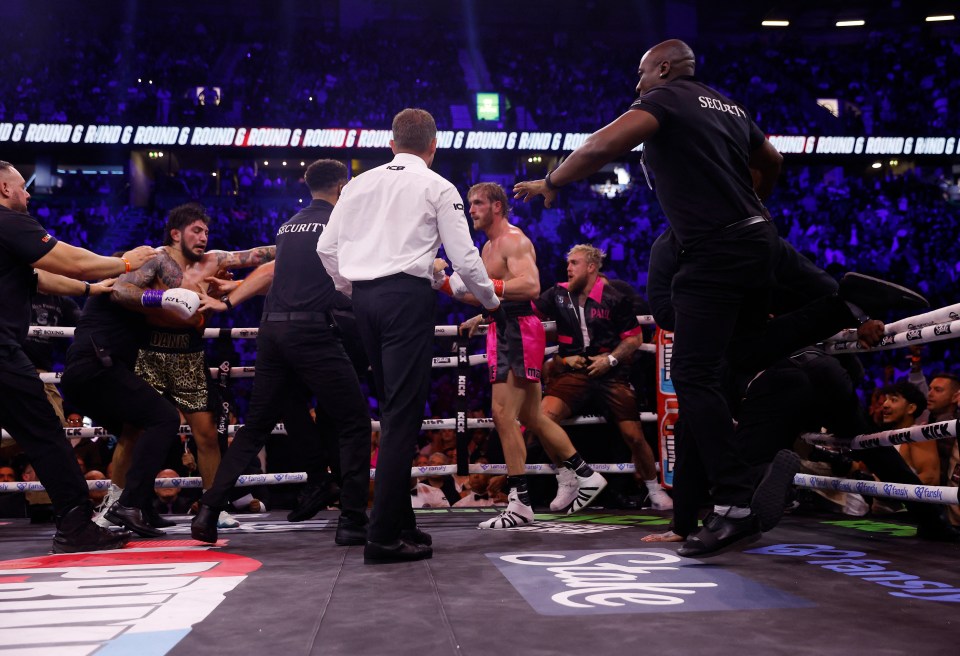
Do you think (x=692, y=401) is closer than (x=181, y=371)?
Yes

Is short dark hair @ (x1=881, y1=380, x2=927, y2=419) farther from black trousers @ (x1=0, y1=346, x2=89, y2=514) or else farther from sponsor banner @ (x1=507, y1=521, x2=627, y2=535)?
black trousers @ (x1=0, y1=346, x2=89, y2=514)

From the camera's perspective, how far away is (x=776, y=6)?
16.9 metres

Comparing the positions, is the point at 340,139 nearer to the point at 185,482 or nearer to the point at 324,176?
the point at 185,482

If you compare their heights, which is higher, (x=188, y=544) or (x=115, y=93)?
(x=115, y=93)

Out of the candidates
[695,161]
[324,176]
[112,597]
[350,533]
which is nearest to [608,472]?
[350,533]

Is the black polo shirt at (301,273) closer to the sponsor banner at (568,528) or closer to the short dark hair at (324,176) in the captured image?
the short dark hair at (324,176)

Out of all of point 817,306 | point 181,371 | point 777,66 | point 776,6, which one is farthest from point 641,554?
point 776,6

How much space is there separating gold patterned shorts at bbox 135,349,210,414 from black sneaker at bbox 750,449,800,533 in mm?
2375

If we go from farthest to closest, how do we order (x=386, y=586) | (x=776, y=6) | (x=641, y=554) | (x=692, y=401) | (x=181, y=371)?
1. (x=776, y=6)
2. (x=181, y=371)
3. (x=641, y=554)
4. (x=692, y=401)
5. (x=386, y=586)

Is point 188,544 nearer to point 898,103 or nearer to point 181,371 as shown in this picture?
point 181,371

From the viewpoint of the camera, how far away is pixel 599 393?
14.1 ft

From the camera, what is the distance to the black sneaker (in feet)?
6.79

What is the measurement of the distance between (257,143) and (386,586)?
13.8 m

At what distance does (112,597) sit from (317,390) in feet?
4.08
